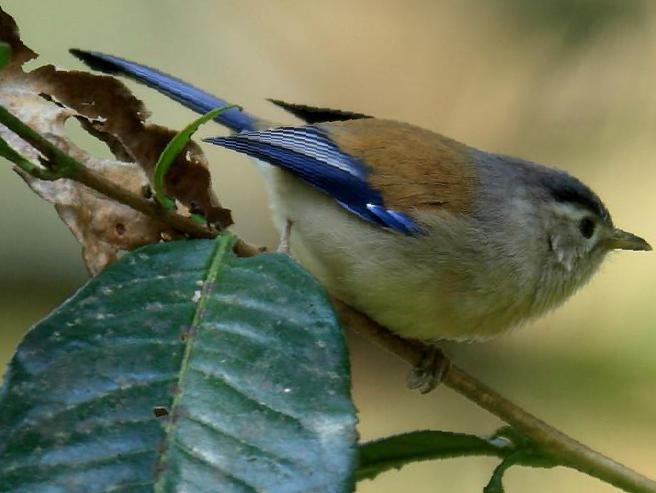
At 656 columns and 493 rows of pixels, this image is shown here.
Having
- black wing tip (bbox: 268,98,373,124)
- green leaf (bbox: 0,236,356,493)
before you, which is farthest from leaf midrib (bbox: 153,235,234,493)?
black wing tip (bbox: 268,98,373,124)

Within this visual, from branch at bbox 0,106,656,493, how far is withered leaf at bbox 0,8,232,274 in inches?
2.6

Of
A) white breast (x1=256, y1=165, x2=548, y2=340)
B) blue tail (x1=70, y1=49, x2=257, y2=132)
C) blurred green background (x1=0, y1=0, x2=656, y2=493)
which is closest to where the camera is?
blue tail (x1=70, y1=49, x2=257, y2=132)

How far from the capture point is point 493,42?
4930mm

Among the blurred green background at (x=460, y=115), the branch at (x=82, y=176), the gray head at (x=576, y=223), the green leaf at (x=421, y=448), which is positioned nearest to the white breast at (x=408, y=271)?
the gray head at (x=576, y=223)

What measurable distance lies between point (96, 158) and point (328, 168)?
1.14m

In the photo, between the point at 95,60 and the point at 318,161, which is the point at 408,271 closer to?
the point at 318,161

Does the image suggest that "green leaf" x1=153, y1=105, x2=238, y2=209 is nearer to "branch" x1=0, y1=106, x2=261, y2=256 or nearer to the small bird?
"branch" x1=0, y1=106, x2=261, y2=256

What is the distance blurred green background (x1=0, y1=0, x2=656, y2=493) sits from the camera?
420 centimetres

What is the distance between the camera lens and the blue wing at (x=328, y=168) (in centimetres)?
267

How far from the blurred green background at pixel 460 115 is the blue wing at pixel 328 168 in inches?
62.5

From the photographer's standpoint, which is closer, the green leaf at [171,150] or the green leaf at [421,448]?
the green leaf at [171,150]

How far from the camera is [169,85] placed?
2877mm

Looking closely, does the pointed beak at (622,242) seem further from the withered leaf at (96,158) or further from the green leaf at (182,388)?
the green leaf at (182,388)

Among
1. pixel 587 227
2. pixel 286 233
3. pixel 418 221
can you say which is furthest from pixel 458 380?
pixel 587 227
